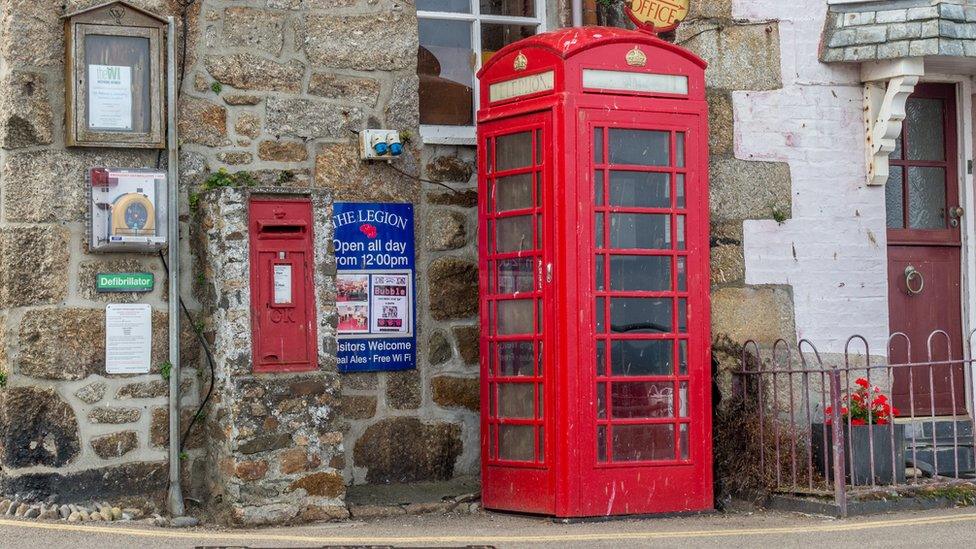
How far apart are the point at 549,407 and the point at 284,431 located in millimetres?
1510

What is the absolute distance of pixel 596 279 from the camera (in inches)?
310

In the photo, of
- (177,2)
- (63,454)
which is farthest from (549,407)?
(177,2)

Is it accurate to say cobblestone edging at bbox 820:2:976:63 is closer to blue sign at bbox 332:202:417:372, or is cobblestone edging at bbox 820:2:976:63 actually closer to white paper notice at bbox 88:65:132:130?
blue sign at bbox 332:202:417:372

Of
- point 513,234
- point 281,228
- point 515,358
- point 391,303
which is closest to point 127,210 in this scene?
point 281,228

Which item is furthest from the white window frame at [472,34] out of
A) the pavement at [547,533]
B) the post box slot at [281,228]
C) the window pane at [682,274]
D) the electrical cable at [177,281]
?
the pavement at [547,533]

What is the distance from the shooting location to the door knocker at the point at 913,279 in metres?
9.39

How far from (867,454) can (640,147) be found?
2.28 metres

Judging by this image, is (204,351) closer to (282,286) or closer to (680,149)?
(282,286)

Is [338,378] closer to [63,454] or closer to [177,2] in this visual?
[63,454]

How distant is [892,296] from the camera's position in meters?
9.39

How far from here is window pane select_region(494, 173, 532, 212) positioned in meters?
8.07

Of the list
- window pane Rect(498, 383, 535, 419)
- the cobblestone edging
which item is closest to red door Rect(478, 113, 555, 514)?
A: window pane Rect(498, 383, 535, 419)

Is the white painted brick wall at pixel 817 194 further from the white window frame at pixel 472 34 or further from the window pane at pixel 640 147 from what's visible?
the white window frame at pixel 472 34

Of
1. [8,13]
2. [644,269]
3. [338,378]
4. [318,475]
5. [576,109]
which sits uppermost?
[8,13]
